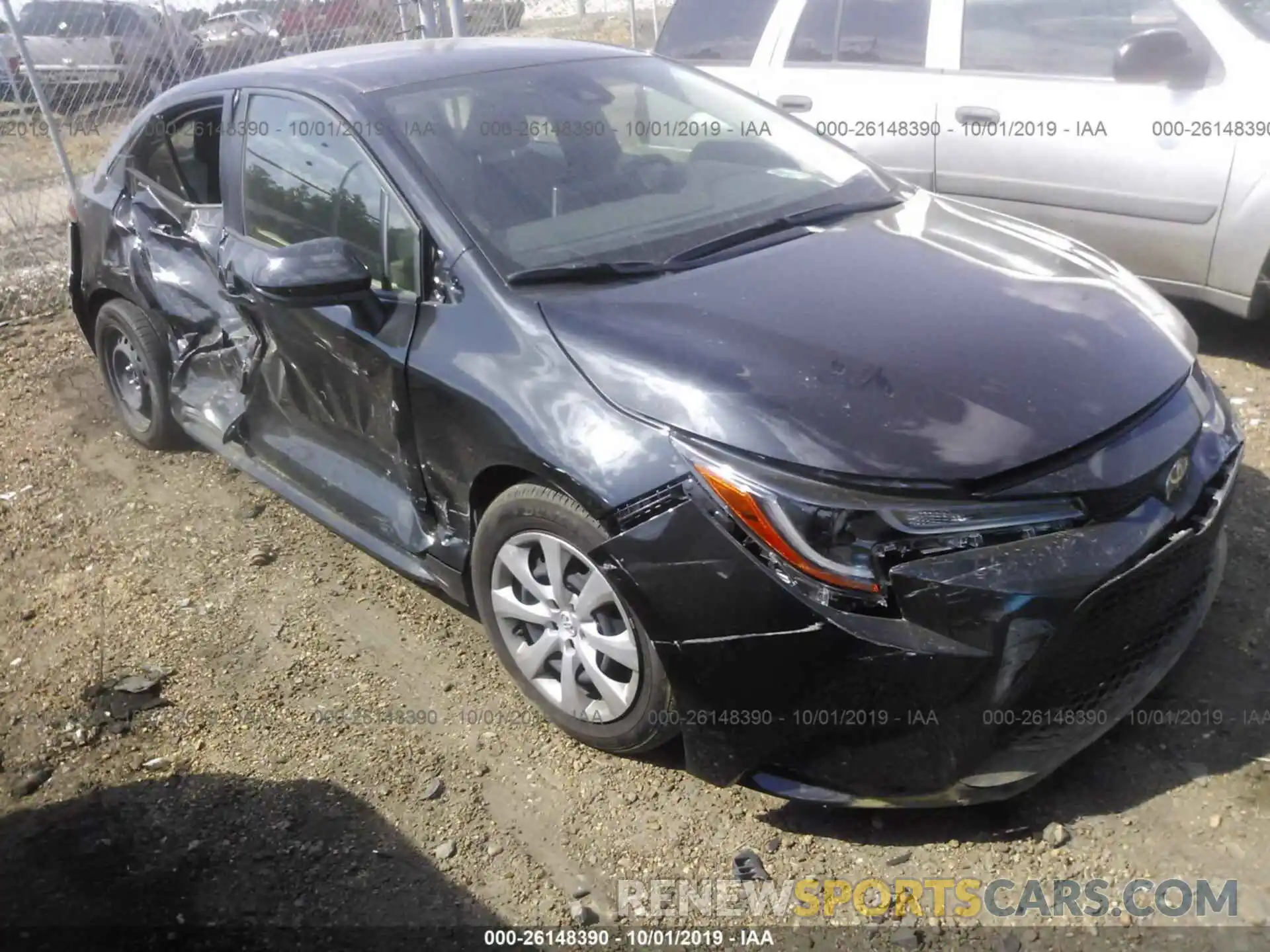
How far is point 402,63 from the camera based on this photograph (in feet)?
11.6

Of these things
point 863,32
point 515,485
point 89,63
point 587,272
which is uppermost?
point 863,32

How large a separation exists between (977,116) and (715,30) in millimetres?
1691

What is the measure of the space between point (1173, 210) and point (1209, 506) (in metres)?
2.53

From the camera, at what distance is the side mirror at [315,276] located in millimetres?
2930

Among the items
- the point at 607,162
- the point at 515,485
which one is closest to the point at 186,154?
the point at 607,162

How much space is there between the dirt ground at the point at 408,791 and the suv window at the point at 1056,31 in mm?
1965

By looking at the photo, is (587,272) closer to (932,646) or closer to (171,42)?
(932,646)

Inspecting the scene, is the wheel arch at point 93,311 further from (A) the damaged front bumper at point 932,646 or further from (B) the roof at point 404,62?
(A) the damaged front bumper at point 932,646

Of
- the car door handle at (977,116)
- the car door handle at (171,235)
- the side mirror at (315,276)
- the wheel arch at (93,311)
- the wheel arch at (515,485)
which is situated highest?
the car door handle at (977,116)

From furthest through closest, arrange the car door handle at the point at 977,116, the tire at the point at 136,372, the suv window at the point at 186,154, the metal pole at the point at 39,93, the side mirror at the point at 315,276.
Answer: the metal pole at the point at 39,93, the car door handle at the point at 977,116, the tire at the point at 136,372, the suv window at the point at 186,154, the side mirror at the point at 315,276

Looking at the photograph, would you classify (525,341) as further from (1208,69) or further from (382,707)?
(1208,69)

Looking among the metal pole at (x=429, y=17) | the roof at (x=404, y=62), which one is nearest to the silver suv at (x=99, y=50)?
the metal pole at (x=429, y=17)

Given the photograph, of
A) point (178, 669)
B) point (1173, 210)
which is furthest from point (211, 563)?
point (1173, 210)

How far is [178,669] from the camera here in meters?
3.46
